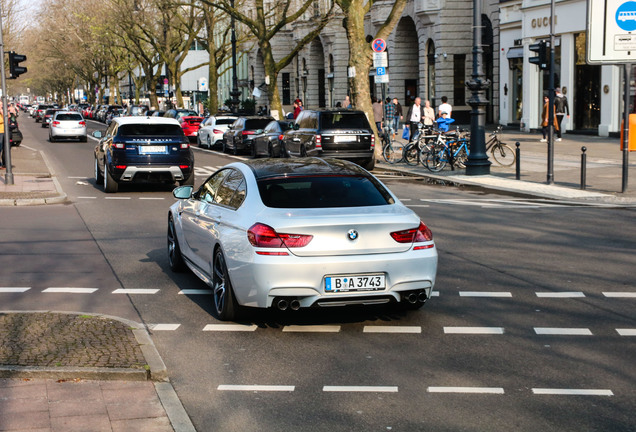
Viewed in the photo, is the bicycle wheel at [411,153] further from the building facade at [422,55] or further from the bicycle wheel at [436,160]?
the building facade at [422,55]

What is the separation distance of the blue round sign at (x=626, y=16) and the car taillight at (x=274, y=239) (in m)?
12.4

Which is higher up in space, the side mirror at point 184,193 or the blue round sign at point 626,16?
the blue round sign at point 626,16

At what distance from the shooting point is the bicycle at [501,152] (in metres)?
25.0

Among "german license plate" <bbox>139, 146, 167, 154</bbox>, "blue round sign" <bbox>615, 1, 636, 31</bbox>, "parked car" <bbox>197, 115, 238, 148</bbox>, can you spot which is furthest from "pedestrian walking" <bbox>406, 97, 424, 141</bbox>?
"blue round sign" <bbox>615, 1, 636, 31</bbox>

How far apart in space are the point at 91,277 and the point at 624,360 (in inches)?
241

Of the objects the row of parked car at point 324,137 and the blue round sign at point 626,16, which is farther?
the row of parked car at point 324,137

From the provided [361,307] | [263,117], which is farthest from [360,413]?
[263,117]

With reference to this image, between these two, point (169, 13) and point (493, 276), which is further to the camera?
point (169, 13)

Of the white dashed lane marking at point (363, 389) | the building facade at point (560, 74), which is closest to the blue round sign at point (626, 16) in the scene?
the white dashed lane marking at point (363, 389)

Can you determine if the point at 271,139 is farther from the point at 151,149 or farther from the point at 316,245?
the point at 316,245

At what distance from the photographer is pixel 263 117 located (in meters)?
34.7

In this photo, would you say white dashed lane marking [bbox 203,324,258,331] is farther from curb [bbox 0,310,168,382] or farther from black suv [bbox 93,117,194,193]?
black suv [bbox 93,117,194,193]

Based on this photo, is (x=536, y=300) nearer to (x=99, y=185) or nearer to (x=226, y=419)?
(x=226, y=419)

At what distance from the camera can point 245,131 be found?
34.1 m
